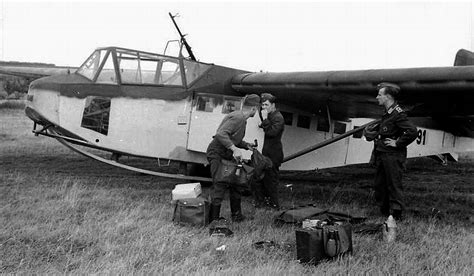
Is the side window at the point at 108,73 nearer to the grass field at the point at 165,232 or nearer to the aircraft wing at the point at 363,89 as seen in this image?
the grass field at the point at 165,232

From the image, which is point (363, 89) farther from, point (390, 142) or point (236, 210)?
point (236, 210)

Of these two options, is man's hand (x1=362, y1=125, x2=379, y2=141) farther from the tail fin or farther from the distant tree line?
the distant tree line

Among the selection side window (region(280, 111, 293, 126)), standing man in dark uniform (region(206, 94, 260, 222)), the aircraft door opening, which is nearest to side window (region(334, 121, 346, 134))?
side window (region(280, 111, 293, 126))

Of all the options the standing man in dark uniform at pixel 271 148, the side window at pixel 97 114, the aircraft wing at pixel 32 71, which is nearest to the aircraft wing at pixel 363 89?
the standing man in dark uniform at pixel 271 148

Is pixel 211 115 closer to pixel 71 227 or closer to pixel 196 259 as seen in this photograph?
pixel 71 227

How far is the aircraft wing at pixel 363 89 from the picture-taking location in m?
7.11

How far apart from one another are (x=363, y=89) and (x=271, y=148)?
6.00 feet

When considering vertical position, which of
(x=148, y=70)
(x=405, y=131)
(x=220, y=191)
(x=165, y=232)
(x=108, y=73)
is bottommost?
(x=165, y=232)

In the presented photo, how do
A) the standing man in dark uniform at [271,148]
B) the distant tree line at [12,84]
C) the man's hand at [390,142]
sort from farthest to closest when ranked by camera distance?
the distant tree line at [12,84] → the standing man in dark uniform at [271,148] → the man's hand at [390,142]

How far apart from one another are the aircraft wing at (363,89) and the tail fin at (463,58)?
5.09ft

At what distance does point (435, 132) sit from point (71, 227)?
33.6 feet

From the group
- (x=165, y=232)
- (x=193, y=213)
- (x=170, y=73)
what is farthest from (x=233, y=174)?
(x=170, y=73)

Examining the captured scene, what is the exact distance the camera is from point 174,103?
9336mm

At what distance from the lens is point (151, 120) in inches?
363
